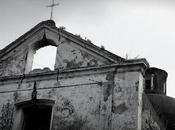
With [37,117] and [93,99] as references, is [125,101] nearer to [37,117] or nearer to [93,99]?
[93,99]

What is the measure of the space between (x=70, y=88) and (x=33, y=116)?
1.58 metres

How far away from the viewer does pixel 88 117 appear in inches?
327

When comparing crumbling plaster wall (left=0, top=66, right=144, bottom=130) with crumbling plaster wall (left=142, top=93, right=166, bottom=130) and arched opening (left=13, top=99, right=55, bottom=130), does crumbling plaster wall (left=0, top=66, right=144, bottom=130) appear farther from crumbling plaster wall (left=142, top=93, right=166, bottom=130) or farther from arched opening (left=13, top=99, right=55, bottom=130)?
crumbling plaster wall (left=142, top=93, right=166, bottom=130)

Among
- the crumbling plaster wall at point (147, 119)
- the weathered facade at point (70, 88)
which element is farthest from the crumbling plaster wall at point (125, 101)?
the crumbling plaster wall at point (147, 119)

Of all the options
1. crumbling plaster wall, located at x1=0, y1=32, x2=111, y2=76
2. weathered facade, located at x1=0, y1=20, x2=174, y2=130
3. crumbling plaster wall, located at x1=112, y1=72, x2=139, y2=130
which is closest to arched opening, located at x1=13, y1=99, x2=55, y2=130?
weathered facade, located at x1=0, y1=20, x2=174, y2=130

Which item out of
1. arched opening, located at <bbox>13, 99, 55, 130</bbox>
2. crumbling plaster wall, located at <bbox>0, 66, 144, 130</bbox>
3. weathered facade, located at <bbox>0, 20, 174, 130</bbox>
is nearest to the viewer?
crumbling plaster wall, located at <bbox>0, 66, 144, 130</bbox>

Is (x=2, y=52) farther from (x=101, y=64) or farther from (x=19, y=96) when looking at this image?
(x=101, y=64)

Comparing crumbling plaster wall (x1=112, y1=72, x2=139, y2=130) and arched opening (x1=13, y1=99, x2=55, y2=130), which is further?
arched opening (x1=13, y1=99, x2=55, y2=130)

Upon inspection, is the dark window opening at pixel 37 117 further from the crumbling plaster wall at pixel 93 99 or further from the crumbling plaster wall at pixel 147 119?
the crumbling plaster wall at pixel 147 119

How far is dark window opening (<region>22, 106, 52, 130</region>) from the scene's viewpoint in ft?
30.7

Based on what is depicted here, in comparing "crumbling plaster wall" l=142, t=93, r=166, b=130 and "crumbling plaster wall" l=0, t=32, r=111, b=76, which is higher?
"crumbling plaster wall" l=0, t=32, r=111, b=76

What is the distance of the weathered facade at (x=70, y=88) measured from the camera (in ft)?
26.8

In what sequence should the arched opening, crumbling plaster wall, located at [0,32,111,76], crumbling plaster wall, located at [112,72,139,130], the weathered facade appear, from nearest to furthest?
1. crumbling plaster wall, located at [112,72,139,130]
2. the weathered facade
3. crumbling plaster wall, located at [0,32,111,76]
4. the arched opening

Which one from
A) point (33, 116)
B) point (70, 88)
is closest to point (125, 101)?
point (70, 88)
